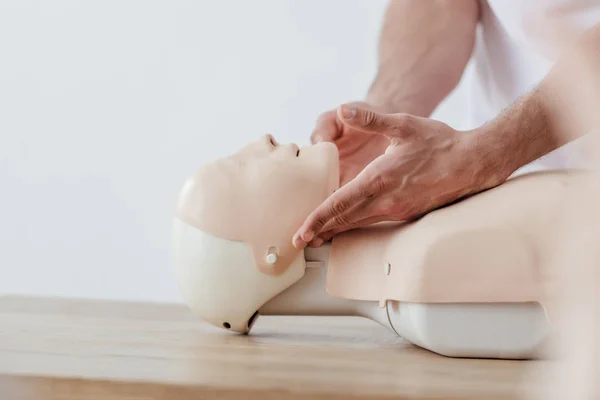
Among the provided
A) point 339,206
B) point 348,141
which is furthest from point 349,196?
point 348,141

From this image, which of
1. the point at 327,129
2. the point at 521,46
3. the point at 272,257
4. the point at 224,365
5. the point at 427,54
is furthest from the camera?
the point at 427,54

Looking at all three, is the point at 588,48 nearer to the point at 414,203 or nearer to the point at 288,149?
the point at 414,203

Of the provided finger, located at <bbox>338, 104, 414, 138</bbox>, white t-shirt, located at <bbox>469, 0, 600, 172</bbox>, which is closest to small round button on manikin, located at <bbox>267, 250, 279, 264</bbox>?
finger, located at <bbox>338, 104, 414, 138</bbox>

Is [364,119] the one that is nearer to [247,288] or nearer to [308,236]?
[308,236]

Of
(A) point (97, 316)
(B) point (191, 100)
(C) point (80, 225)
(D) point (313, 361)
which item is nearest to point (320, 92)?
(B) point (191, 100)

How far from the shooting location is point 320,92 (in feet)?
7.09

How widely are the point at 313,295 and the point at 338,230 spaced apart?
0.11 meters

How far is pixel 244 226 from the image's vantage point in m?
1.05

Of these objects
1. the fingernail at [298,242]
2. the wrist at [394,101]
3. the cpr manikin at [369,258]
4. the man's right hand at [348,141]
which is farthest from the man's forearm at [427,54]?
the fingernail at [298,242]

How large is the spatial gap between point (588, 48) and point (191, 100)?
1.46m

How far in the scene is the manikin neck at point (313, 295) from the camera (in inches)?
42.8

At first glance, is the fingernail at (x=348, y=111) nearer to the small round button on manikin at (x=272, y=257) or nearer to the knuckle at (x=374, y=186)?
the knuckle at (x=374, y=186)

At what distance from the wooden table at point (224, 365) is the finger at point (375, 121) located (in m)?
0.27

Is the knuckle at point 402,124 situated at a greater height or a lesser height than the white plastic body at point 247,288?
greater
